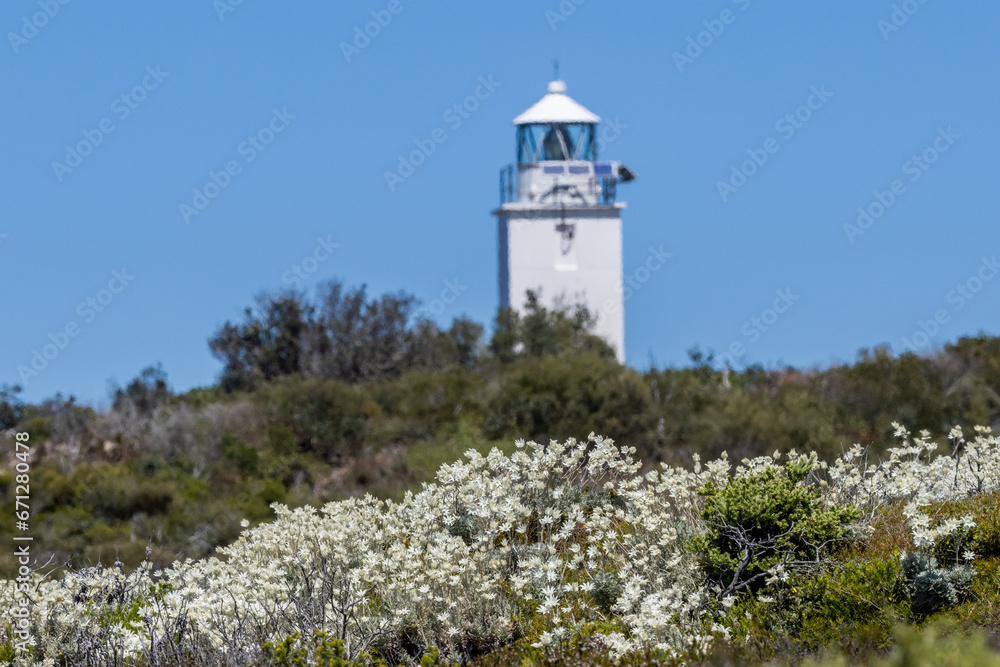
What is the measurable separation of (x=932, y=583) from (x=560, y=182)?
31606 millimetres

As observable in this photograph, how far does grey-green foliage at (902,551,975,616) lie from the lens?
235 inches

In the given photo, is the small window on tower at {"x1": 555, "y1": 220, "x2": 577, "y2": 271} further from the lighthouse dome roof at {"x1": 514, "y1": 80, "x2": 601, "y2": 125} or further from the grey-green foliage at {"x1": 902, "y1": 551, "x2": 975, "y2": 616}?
the grey-green foliage at {"x1": 902, "y1": 551, "x2": 975, "y2": 616}

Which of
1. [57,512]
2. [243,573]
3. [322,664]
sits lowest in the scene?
[322,664]

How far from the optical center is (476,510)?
7.17 metres

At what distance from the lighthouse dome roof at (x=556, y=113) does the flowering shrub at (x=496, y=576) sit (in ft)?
96.7

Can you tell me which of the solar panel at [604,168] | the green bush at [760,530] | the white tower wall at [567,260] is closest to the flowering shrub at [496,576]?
the green bush at [760,530]

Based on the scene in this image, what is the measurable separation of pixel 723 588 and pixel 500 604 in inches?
44.4

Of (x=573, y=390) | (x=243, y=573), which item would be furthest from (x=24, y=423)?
(x=243, y=573)

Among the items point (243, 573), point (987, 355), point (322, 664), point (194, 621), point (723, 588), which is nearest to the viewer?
point (322, 664)

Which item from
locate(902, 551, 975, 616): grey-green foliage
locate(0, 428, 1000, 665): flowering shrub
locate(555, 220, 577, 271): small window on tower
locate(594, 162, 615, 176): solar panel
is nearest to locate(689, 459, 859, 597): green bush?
locate(0, 428, 1000, 665): flowering shrub

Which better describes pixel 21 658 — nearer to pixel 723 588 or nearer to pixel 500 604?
pixel 500 604

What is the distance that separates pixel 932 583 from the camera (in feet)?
19.5

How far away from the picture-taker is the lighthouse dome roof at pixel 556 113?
36.7 metres

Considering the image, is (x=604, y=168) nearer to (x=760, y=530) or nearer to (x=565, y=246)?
(x=565, y=246)
